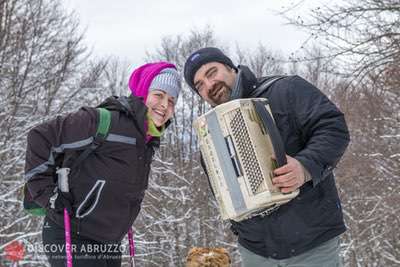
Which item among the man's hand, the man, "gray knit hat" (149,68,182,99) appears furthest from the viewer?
"gray knit hat" (149,68,182,99)

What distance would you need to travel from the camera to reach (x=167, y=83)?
3.38 meters

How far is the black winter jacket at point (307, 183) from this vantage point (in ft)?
8.04

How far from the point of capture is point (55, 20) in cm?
1445

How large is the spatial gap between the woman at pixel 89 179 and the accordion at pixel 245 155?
702mm

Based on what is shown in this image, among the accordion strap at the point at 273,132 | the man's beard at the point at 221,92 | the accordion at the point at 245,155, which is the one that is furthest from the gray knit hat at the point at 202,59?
the accordion strap at the point at 273,132

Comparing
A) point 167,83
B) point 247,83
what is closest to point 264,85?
point 247,83

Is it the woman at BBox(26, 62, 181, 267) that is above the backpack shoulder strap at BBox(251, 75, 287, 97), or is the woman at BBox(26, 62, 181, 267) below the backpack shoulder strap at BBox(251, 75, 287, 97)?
below

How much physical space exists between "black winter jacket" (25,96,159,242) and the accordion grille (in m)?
0.88

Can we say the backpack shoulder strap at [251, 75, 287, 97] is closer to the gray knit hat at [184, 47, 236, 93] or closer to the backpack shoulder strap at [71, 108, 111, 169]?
the gray knit hat at [184, 47, 236, 93]

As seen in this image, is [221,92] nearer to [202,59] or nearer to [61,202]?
[202,59]

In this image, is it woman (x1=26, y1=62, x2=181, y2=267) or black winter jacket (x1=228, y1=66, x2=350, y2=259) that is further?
woman (x1=26, y1=62, x2=181, y2=267)

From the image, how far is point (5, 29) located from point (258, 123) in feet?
38.2

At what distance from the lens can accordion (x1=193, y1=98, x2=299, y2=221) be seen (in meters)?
2.25

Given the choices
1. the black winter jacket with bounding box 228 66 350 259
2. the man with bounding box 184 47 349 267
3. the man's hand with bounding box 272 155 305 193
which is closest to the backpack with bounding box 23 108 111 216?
the man with bounding box 184 47 349 267
